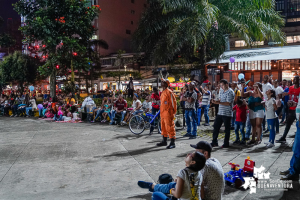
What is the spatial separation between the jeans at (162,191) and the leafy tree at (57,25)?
1618 centimetres

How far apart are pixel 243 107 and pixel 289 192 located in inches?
140

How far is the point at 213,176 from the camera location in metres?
3.12

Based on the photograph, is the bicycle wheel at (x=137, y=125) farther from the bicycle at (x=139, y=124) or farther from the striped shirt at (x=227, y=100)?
the striped shirt at (x=227, y=100)

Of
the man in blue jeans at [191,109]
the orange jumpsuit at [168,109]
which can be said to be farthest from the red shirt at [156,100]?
the orange jumpsuit at [168,109]

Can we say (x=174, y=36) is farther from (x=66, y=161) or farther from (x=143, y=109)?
(x=66, y=161)

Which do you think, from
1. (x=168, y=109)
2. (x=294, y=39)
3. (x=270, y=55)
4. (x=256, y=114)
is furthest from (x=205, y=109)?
(x=294, y=39)

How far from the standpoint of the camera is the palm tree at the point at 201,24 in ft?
42.0

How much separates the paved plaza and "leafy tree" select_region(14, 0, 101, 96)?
9.97 metres

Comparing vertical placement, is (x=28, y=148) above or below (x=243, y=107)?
below

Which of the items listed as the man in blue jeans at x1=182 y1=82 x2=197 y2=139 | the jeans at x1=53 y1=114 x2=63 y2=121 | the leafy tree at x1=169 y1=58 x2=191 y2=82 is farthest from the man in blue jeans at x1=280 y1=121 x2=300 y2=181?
the leafy tree at x1=169 y1=58 x2=191 y2=82

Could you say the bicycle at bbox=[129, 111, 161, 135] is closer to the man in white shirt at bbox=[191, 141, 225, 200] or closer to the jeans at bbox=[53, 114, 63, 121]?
the jeans at bbox=[53, 114, 63, 121]

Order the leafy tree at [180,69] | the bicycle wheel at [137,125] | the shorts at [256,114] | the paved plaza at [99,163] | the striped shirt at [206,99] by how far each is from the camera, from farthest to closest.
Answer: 1. the leafy tree at [180,69]
2. the striped shirt at [206,99]
3. the bicycle wheel at [137,125]
4. the shorts at [256,114]
5. the paved plaza at [99,163]

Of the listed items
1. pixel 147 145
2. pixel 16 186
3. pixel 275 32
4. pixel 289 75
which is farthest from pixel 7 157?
pixel 289 75

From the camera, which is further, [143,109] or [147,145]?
[143,109]
